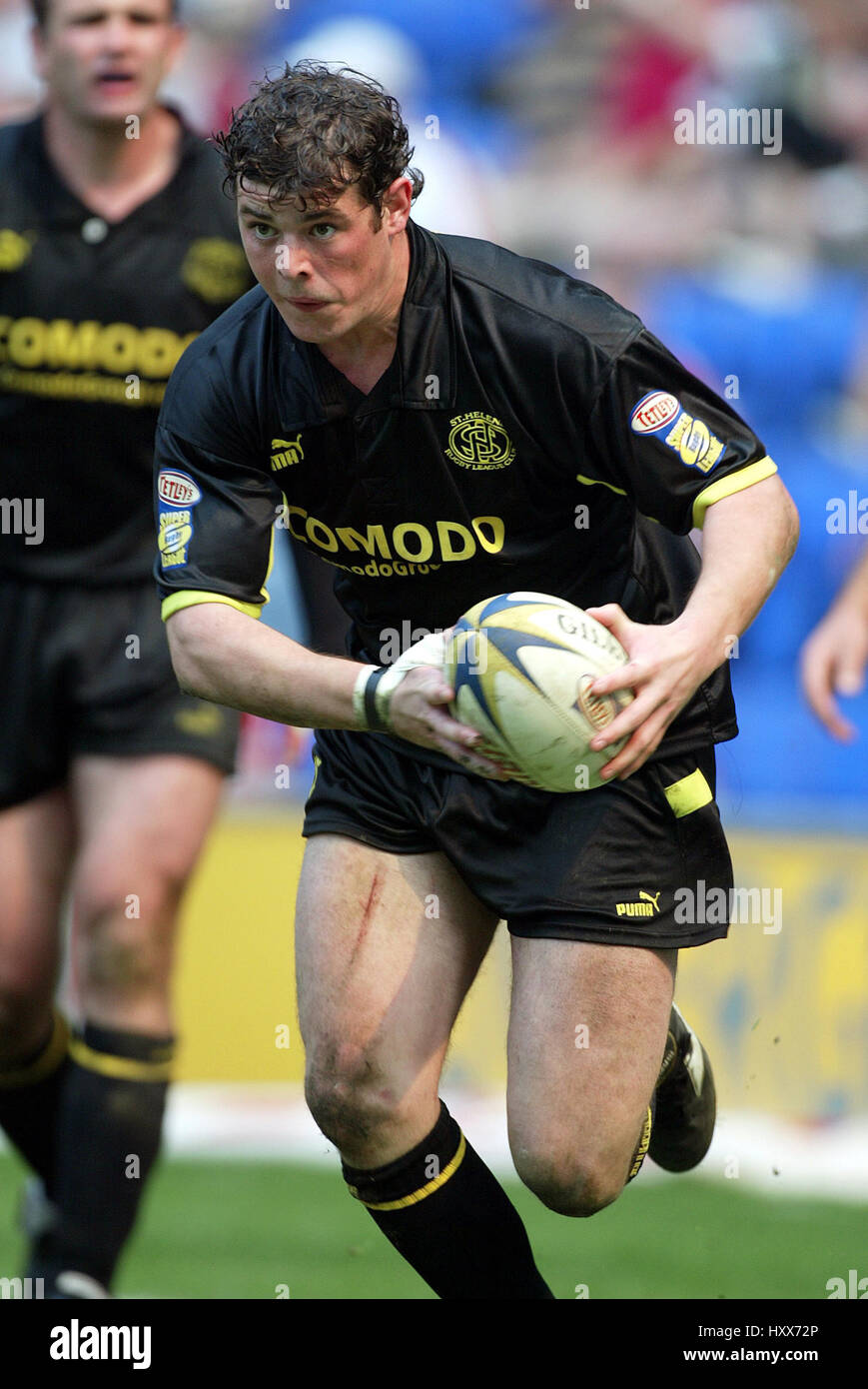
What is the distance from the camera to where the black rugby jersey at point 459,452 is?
3.51 meters

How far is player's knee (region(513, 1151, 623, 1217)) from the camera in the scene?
12.0 ft

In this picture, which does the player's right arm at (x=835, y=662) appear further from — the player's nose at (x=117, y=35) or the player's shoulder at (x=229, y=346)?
the player's nose at (x=117, y=35)

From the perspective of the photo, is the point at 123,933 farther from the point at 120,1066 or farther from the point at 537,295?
the point at 537,295

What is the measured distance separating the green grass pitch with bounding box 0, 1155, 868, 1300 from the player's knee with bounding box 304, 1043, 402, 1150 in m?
1.25

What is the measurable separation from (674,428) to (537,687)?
601 millimetres

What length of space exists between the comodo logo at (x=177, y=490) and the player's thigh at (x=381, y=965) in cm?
77

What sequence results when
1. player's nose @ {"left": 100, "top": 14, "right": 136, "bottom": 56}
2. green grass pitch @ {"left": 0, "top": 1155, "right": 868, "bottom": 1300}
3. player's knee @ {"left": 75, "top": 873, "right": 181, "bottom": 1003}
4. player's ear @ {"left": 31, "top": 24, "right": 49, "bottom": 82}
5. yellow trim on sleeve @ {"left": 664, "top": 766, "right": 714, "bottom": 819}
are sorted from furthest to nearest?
green grass pitch @ {"left": 0, "top": 1155, "right": 868, "bottom": 1300}, player's ear @ {"left": 31, "top": 24, "right": 49, "bottom": 82}, player's nose @ {"left": 100, "top": 14, "right": 136, "bottom": 56}, player's knee @ {"left": 75, "top": 873, "right": 181, "bottom": 1003}, yellow trim on sleeve @ {"left": 664, "top": 766, "right": 714, "bottom": 819}

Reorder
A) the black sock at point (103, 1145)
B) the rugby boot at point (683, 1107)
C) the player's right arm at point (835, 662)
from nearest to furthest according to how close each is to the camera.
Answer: the rugby boot at point (683, 1107) < the player's right arm at point (835, 662) < the black sock at point (103, 1145)

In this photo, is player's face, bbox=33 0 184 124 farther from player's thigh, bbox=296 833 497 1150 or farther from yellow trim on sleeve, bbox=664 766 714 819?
yellow trim on sleeve, bbox=664 766 714 819

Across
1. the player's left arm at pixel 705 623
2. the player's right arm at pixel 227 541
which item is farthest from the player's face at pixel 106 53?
the player's left arm at pixel 705 623

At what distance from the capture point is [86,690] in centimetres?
512

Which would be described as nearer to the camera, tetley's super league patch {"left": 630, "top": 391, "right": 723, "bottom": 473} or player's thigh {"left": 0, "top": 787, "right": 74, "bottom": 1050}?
tetley's super league patch {"left": 630, "top": 391, "right": 723, "bottom": 473}

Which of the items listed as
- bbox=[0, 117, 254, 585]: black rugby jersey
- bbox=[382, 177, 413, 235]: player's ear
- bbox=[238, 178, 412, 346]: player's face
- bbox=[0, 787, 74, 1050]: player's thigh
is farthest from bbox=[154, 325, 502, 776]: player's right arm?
bbox=[0, 787, 74, 1050]: player's thigh

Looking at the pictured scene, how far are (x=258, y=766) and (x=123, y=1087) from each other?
3.69 meters
